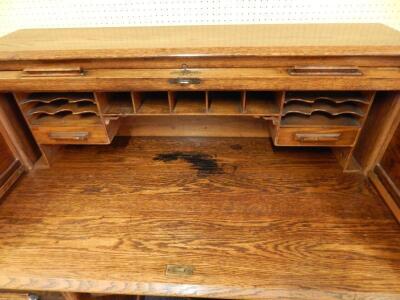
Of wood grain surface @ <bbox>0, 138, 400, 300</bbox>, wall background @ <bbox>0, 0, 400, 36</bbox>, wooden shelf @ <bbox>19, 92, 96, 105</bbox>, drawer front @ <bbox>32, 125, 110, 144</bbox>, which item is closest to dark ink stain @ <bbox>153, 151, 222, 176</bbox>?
wood grain surface @ <bbox>0, 138, 400, 300</bbox>

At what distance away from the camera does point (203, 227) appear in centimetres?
79

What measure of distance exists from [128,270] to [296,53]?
71cm

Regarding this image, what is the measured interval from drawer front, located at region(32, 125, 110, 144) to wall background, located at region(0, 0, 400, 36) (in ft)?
1.55

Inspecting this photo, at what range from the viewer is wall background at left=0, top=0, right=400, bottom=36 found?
993 millimetres

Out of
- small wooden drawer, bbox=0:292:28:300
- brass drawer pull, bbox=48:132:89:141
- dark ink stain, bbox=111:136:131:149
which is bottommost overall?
small wooden drawer, bbox=0:292:28:300

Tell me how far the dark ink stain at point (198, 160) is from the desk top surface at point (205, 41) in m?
0.43

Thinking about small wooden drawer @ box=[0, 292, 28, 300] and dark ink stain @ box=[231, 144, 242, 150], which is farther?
dark ink stain @ box=[231, 144, 242, 150]

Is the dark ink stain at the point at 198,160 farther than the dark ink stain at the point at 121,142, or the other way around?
the dark ink stain at the point at 121,142

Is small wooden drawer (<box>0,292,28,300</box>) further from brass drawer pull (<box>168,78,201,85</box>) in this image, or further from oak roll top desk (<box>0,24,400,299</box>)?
brass drawer pull (<box>168,78,201,85</box>)

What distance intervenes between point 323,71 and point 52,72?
750mm

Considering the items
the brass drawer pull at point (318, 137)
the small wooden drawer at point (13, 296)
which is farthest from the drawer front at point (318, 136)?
the small wooden drawer at point (13, 296)

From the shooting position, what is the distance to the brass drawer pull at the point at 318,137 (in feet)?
2.81

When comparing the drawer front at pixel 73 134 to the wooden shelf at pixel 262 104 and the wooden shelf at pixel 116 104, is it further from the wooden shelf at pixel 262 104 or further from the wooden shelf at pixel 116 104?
the wooden shelf at pixel 262 104

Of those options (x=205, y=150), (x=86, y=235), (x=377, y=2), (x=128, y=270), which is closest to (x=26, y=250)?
(x=86, y=235)
